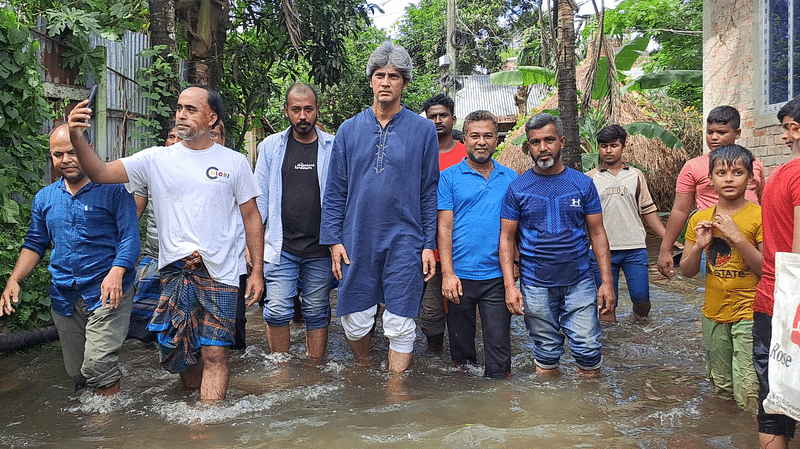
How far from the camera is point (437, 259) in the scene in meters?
5.61

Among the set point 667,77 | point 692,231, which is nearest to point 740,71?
point 667,77

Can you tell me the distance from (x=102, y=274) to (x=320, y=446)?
5.91ft

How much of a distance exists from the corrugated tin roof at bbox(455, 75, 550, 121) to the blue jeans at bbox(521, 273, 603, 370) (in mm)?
23805

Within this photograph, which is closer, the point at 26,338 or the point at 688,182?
the point at 688,182

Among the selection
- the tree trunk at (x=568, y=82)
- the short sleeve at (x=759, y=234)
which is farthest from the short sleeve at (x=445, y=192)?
the tree trunk at (x=568, y=82)

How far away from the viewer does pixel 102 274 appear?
14.3 ft

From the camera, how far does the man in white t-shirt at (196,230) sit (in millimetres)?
4168

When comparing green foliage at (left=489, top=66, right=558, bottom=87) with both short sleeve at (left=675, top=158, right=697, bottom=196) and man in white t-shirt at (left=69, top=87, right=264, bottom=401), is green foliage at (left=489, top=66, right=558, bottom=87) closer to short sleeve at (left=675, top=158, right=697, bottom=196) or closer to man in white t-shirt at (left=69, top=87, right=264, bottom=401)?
short sleeve at (left=675, top=158, right=697, bottom=196)

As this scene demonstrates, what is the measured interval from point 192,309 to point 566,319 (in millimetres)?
2397

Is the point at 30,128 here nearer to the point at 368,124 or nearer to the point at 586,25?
the point at 368,124

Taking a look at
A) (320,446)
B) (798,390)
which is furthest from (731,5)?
(320,446)

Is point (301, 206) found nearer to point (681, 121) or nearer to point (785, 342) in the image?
point (785, 342)

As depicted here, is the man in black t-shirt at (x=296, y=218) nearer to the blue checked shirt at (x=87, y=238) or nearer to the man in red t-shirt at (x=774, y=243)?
the blue checked shirt at (x=87, y=238)

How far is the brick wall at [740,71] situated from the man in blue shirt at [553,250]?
4067 millimetres
